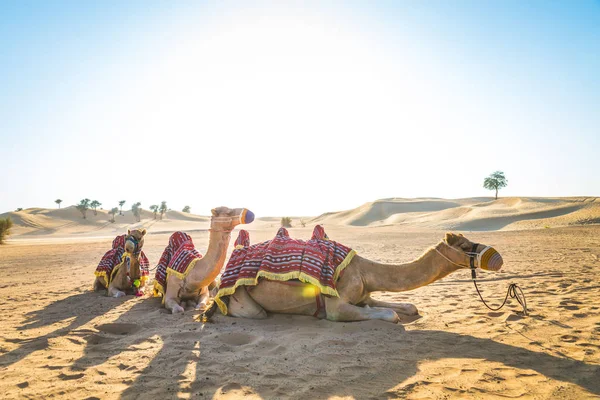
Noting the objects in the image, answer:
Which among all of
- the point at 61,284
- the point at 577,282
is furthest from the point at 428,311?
the point at 61,284

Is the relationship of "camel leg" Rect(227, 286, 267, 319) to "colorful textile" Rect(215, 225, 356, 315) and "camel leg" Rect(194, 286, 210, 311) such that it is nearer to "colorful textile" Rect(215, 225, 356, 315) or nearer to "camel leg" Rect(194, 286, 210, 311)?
"colorful textile" Rect(215, 225, 356, 315)

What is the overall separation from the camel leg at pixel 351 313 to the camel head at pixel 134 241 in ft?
14.5

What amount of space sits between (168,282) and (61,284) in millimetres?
5493

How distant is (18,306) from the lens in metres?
7.23

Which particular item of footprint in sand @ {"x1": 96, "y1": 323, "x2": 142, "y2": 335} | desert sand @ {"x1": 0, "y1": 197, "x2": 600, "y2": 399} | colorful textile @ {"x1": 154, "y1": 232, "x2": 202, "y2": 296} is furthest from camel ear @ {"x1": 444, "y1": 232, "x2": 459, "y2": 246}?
footprint in sand @ {"x1": 96, "y1": 323, "x2": 142, "y2": 335}

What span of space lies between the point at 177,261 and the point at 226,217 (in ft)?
4.75

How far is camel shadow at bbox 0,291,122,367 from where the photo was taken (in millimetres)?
4418

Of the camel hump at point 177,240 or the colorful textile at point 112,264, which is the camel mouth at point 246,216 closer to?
the camel hump at point 177,240

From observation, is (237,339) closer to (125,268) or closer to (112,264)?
(125,268)

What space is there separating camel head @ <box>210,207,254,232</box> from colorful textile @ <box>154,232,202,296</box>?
3.06ft

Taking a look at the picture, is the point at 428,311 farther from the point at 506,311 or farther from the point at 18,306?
the point at 18,306

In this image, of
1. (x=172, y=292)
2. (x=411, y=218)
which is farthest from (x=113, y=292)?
(x=411, y=218)

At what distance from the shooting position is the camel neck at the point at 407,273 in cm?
511

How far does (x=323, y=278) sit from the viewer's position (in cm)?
508
